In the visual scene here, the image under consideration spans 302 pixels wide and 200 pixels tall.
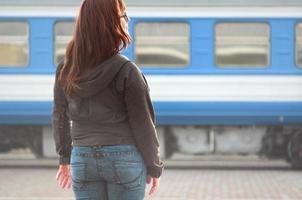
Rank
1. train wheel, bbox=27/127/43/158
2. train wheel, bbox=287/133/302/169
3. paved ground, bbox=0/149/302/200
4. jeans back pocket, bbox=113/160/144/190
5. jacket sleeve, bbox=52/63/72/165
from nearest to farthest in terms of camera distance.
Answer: jeans back pocket, bbox=113/160/144/190 → jacket sleeve, bbox=52/63/72/165 → paved ground, bbox=0/149/302/200 → train wheel, bbox=287/133/302/169 → train wheel, bbox=27/127/43/158

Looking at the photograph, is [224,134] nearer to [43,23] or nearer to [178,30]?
[178,30]

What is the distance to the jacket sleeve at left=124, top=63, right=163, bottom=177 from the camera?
13.1 ft

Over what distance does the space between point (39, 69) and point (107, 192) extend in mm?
10691

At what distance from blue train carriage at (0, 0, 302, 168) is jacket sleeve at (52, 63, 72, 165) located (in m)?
10.0

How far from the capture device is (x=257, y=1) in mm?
14422

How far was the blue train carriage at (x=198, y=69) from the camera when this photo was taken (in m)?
14.3

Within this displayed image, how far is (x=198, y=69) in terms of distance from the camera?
14352 mm

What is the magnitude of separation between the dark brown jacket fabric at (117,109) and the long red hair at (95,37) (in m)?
0.05

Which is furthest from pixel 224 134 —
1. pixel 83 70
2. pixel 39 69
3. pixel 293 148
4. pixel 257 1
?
pixel 83 70

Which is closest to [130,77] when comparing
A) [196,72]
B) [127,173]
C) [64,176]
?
[127,173]

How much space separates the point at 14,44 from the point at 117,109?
10980 millimetres

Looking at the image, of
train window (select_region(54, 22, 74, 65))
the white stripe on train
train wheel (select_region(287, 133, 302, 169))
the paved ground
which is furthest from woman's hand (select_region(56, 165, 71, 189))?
train wheel (select_region(287, 133, 302, 169))

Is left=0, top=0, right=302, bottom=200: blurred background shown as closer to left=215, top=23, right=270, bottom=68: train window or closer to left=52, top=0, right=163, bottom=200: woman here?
left=215, top=23, right=270, bottom=68: train window

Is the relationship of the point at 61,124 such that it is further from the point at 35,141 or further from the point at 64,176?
the point at 35,141
